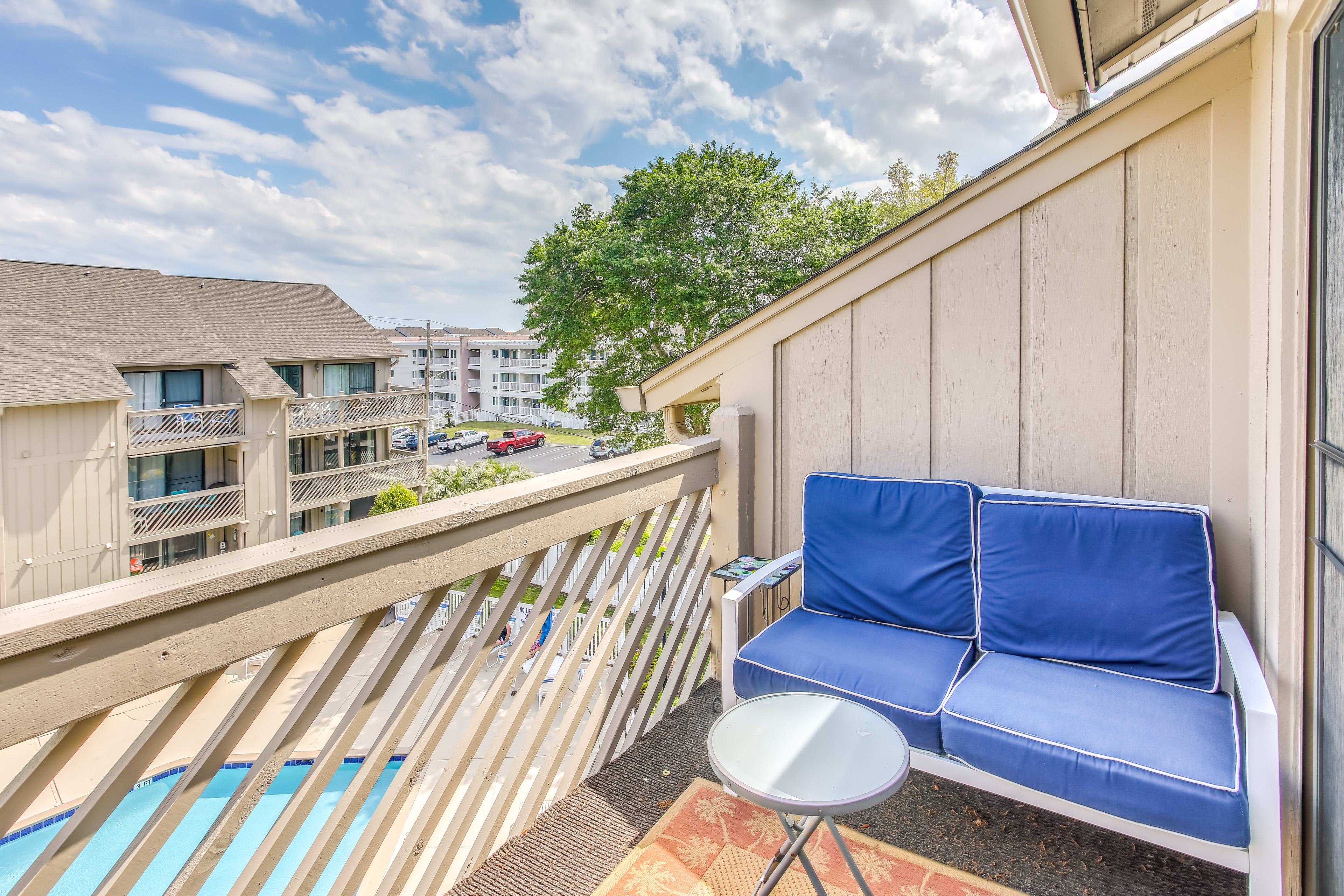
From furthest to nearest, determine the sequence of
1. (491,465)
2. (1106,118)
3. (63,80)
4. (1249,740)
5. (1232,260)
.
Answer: (63,80) → (491,465) → (1106,118) → (1232,260) → (1249,740)

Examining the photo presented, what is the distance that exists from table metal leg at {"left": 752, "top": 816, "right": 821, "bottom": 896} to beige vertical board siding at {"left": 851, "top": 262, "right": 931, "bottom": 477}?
106cm

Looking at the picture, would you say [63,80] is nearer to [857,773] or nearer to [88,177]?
[88,177]

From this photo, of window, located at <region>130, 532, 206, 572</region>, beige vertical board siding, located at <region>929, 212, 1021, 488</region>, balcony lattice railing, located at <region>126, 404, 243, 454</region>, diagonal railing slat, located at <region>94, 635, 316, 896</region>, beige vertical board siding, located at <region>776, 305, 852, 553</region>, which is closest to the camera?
diagonal railing slat, located at <region>94, 635, 316, 896</region>

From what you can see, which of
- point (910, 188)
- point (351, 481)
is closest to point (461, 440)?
point (351, 481)

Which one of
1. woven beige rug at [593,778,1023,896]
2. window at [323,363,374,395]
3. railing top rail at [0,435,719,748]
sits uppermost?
window at [323,363,374,395]

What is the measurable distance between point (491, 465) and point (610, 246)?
5.03 m

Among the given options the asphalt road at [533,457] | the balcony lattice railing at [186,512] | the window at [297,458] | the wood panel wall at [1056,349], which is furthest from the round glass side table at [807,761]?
the window at [297,458]

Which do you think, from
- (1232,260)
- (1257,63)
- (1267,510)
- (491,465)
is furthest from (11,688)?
(491,465)

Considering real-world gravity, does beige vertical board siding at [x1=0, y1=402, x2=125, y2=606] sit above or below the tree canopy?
below

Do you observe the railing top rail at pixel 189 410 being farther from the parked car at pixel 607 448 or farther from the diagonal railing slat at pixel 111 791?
the diagonal railing slat at pixel 111 791

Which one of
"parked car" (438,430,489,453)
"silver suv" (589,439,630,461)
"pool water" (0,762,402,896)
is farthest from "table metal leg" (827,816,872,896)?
"parked car" (438,430,489,453)

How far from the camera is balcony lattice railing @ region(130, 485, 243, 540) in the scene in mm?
11055

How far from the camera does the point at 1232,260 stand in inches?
58.6

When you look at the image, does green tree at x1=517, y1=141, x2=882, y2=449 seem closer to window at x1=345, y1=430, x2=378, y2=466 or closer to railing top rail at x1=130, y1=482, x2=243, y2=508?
window at x1=345, y1=430, x2=378, y2=466
